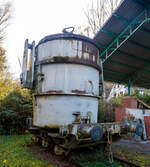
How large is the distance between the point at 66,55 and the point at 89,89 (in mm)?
1362

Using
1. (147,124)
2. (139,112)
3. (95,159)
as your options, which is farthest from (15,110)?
(147,124)

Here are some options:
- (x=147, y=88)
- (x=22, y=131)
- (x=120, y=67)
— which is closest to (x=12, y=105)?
(x=22, y=131)

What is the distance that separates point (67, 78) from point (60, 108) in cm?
97

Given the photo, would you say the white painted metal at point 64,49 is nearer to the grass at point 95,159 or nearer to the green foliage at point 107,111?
the grass at point 95,159

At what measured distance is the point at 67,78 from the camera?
479 cm

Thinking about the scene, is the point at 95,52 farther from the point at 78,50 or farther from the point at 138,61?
the point at 138,61

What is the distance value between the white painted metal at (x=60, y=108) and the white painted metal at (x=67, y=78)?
28cm

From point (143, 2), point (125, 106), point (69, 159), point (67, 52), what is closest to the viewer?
point (69, 159)

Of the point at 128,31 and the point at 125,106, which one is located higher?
the point at 128,31

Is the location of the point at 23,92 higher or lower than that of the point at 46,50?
lower

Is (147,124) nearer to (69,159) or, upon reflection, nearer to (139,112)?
(139,112)

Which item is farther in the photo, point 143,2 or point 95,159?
point 143,2

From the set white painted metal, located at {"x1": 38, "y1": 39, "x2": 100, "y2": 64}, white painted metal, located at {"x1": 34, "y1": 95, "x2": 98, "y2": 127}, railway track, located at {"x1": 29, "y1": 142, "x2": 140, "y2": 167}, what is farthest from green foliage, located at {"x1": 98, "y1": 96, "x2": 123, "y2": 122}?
white painted metal, located at {"x1": 38, "y1": 39, "x2": 100, "y2": 64}

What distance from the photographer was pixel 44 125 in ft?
15.9
